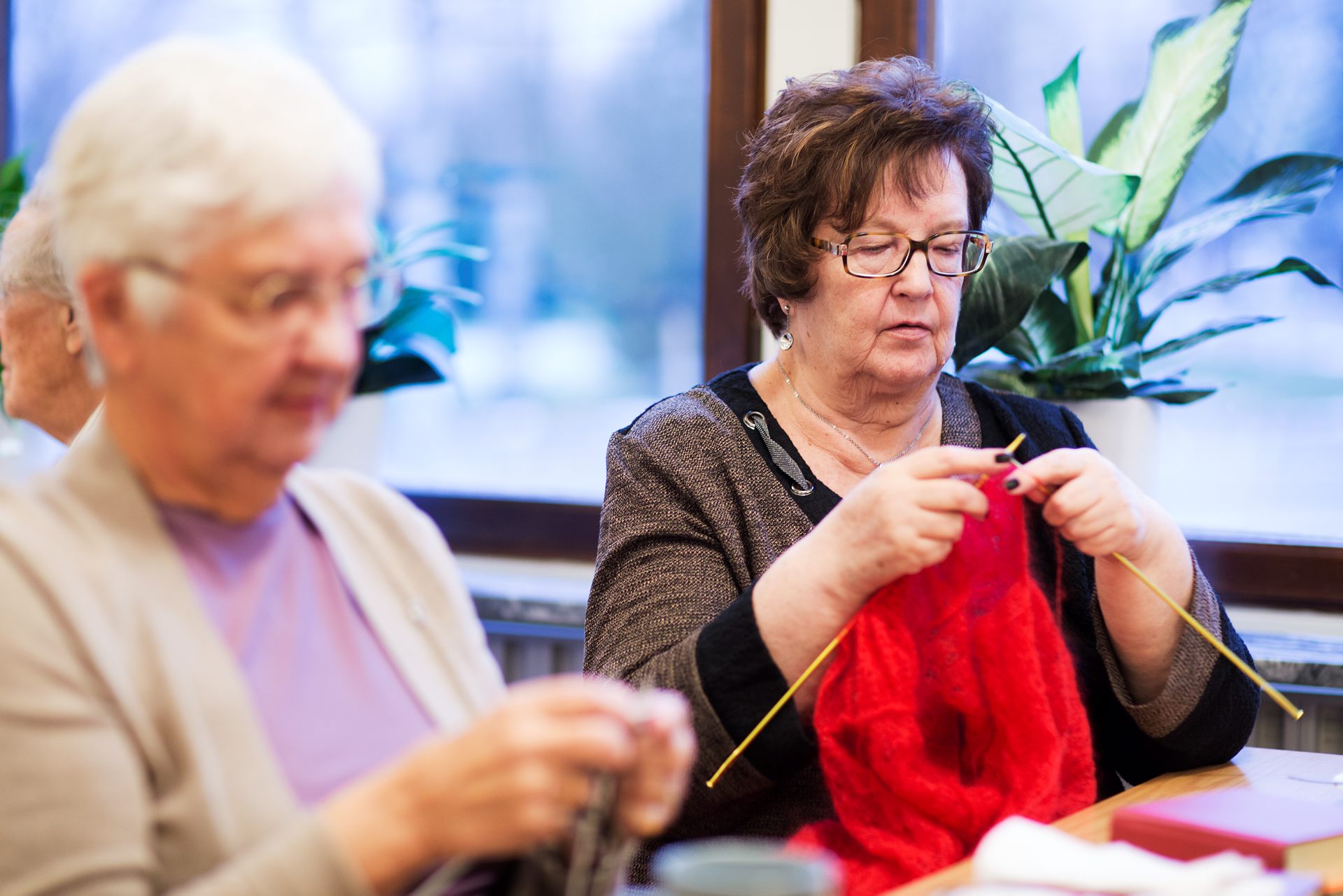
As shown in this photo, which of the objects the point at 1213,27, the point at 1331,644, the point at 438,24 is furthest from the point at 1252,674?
the point at 438,24

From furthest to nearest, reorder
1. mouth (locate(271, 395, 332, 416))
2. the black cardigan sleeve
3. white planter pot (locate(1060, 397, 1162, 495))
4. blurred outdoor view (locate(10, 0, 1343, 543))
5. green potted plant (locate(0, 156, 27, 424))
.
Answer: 1. green potted plant (locate(0, 156, 27, 424))
2. blurred outdoor view (locate(10, 0, 1343, 543))
3. white planter pot (locate(1060, 397, 1162, 495))
4. the black cardigan sleeve
5. mouth (locate(271, 395, 332, 416))

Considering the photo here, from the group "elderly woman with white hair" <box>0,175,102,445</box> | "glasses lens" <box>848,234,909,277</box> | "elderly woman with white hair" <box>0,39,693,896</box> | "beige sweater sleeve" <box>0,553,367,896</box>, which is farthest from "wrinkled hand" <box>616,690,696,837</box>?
"elderly woman with white hair" <box>0,175,102,445</box>

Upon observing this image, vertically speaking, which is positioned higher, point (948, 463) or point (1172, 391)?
point (948, 463)

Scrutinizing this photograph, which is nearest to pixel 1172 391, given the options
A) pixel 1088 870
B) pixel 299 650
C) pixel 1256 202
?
pixel 1256 202

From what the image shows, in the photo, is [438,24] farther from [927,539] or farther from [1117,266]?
[927,539]

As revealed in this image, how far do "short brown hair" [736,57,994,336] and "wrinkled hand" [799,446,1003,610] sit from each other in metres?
0.43

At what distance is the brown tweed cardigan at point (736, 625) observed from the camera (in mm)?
1343

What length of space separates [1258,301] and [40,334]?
76.7 inches

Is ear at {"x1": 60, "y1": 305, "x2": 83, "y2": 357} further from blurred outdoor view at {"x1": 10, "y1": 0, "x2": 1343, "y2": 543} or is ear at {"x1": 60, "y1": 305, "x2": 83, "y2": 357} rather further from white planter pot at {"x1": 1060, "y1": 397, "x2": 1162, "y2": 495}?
white planter pot at {"x1": 1060, "y1": 397, "x2": 1162, "y2": 495}

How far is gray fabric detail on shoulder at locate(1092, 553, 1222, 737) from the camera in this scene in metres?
1.43

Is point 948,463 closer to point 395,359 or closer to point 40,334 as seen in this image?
point 40,334

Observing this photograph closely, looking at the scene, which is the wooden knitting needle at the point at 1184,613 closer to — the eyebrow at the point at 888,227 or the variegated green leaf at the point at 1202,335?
the eyebrow at the point at 888,227

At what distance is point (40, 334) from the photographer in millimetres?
1688

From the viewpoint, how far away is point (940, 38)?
8.08ft
